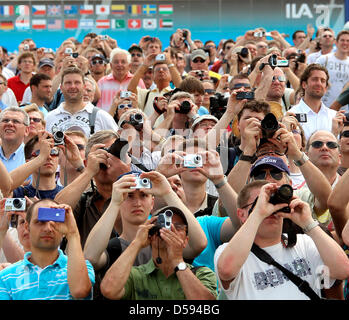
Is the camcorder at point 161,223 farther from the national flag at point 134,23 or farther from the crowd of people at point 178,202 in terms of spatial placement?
the national flag at point 134,23

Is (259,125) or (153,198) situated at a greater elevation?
(259,125)

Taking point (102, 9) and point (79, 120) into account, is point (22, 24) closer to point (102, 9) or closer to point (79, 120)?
point (102, 9)

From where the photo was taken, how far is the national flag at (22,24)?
1599cm

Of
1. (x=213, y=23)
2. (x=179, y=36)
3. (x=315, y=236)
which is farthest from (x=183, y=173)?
(x=213, y=23)

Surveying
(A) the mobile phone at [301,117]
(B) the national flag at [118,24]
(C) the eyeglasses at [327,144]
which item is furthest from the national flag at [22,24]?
(C) the eyeglasses at [327,144]

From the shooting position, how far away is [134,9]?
16.0 meters

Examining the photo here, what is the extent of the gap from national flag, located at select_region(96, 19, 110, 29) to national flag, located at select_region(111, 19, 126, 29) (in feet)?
0.35

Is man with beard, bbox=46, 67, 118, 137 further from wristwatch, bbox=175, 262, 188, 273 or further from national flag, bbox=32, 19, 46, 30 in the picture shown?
national flag, bbox=32, 19, 46, 30

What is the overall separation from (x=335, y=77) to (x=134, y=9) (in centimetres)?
724

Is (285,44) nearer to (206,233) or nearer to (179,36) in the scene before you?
(179,36)

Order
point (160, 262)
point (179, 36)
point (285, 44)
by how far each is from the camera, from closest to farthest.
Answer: point (160, 262)
point (179, 36)
point (285, 44)

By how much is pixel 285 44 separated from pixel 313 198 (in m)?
8.21

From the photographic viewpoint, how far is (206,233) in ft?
15.5

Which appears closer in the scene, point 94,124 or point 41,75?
point 94,124
